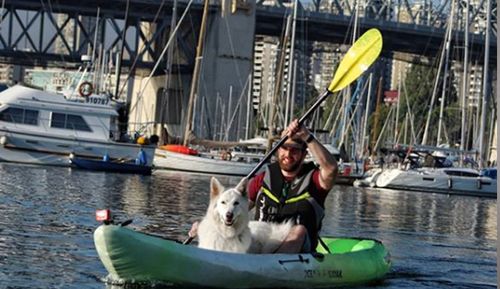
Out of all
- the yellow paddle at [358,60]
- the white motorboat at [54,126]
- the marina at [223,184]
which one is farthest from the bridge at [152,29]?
the yellow paddle at [358,60]

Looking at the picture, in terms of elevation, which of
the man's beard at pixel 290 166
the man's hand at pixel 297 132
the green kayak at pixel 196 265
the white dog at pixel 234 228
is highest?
the man's hand at pixel 297 132

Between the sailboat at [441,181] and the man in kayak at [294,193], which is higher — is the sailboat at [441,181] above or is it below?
below

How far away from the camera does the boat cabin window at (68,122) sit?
144 ft

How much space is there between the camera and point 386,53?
10756 centimetres

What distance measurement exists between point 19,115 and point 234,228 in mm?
31675

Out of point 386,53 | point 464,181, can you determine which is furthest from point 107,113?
point 386,53

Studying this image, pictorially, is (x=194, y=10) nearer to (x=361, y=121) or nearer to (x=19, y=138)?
(x=361, y=121)

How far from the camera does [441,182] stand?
51.3m

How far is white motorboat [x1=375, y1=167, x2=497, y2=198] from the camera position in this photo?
51.2 meters

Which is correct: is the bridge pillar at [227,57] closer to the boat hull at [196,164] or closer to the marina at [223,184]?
the marina at [223,184]

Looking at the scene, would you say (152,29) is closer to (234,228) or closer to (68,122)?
(68,122)

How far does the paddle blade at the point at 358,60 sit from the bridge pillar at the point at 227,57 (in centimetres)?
6484

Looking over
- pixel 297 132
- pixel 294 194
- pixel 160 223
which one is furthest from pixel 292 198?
pixel 160 223

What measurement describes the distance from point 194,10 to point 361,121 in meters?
20.3
